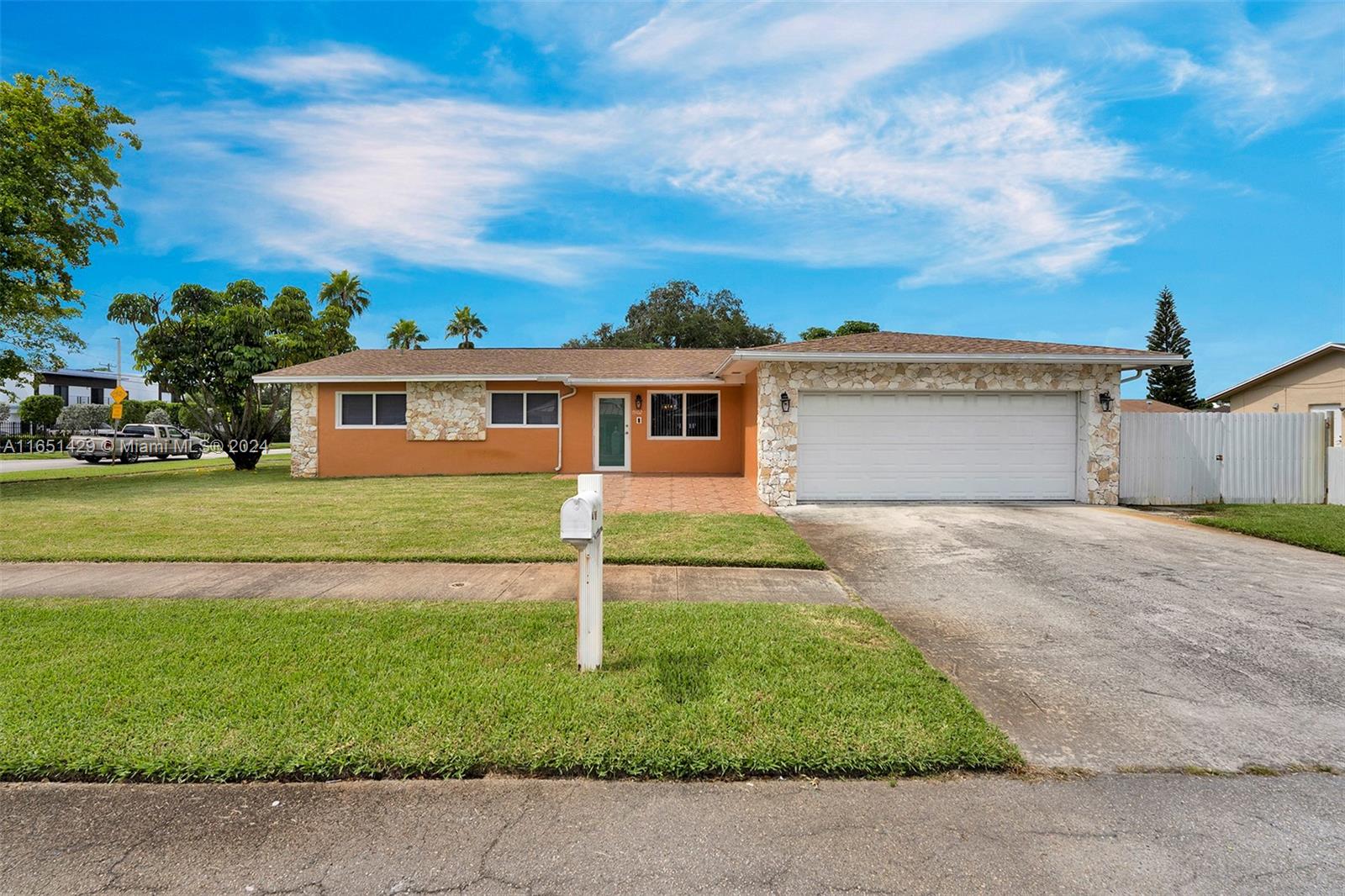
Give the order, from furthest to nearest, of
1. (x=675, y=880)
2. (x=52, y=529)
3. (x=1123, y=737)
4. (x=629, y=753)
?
(x=52, y=529) < (x=1123, y=737) < (x=629, y=753) < (x=675, y=880)

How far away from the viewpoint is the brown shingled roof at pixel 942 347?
10.9m

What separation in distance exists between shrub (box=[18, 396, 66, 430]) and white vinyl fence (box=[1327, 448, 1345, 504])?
52.8 m

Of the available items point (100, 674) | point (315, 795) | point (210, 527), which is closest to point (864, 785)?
point (315, 795)

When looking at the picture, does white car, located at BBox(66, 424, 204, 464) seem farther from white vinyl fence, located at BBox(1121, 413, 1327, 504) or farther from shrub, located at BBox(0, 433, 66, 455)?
white vinyl fence, located at BBox(1121, 413, 1327, 504)

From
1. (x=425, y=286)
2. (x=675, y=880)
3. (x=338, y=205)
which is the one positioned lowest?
(x=675, y=880)

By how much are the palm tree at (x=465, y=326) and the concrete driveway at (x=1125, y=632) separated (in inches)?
1528

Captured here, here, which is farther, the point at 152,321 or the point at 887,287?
the point at 887,287

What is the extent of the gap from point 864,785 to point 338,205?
17.9 m

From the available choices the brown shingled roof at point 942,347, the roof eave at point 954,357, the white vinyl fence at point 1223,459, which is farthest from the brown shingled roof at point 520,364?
the white vinyl fence at point 1223,459

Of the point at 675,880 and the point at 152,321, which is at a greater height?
the point at 152,321

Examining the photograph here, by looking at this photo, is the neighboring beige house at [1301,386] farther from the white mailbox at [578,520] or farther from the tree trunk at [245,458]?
the tree trunk at [245,458]

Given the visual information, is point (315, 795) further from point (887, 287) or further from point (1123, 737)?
point (887, 287)

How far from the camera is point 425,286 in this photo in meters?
34.4

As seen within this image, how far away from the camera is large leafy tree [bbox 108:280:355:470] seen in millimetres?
17906
